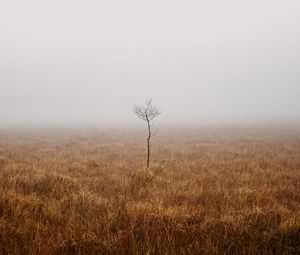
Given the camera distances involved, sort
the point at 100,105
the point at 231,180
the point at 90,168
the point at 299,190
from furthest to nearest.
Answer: the point at 100,105 < the point at 90,168 < the point at 231,180 < the point at 299,190

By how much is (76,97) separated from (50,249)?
198 m

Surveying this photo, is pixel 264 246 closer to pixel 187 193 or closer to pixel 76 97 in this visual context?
pixel 187 193

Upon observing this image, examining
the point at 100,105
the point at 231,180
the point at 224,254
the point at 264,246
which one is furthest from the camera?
the point at 100,105

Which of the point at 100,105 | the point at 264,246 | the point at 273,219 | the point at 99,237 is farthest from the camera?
the point at 100,105

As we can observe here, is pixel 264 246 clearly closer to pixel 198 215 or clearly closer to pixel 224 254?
pixel 224 254

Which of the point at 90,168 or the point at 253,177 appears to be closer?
the point at 253,177

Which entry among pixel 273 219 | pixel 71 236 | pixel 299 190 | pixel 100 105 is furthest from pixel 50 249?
pixel 100 105

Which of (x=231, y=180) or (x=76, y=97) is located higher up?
(x=76, y=97)

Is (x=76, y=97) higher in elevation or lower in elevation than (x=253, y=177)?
higher

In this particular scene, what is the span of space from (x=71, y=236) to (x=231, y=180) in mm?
6278

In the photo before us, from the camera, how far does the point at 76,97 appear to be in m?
196

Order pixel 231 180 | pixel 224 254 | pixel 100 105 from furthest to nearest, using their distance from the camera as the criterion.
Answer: pixel 100 105 < pixel 231 180 < pixel 224 254

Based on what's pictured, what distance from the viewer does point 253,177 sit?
9961 millimetres

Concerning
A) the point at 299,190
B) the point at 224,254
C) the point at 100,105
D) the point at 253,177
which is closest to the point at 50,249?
the point at 224,254
